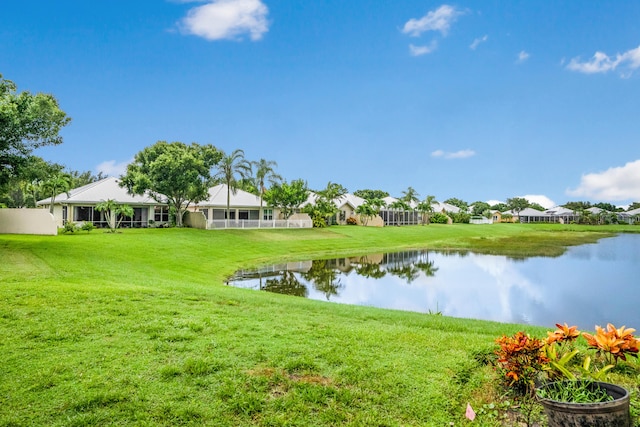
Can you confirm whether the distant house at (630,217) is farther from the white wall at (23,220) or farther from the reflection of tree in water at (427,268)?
the white wall at (23,220)

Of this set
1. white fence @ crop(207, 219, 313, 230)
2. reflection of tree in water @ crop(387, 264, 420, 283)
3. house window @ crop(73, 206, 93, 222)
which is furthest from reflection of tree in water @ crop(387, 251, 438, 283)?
house window @ crop(73, 206, 93, 222)

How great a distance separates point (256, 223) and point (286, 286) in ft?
72.1

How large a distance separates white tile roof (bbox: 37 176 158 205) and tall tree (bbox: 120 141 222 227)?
106cm

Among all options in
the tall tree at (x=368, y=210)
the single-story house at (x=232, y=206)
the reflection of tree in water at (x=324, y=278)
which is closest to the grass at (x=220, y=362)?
the reflection of tree in water at (x=324, y=278)

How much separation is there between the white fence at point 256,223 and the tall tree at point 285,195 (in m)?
2.62

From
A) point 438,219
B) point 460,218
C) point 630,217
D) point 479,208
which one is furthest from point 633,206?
point 438,219

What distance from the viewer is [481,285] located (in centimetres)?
1852

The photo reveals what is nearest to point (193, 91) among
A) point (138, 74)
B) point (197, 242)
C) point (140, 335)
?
point (138, 74)

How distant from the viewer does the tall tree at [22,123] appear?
1716cm

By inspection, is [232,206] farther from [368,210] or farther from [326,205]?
[368,210]

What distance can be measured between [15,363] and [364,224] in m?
54.7

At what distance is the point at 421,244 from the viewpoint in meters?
41.9

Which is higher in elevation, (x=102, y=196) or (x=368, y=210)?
(x=102, y=196)

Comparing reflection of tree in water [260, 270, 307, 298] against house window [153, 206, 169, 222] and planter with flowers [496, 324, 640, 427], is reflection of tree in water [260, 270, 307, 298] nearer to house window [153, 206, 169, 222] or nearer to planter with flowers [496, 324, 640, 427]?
planter with flowers [496, 324, 640, 427]
